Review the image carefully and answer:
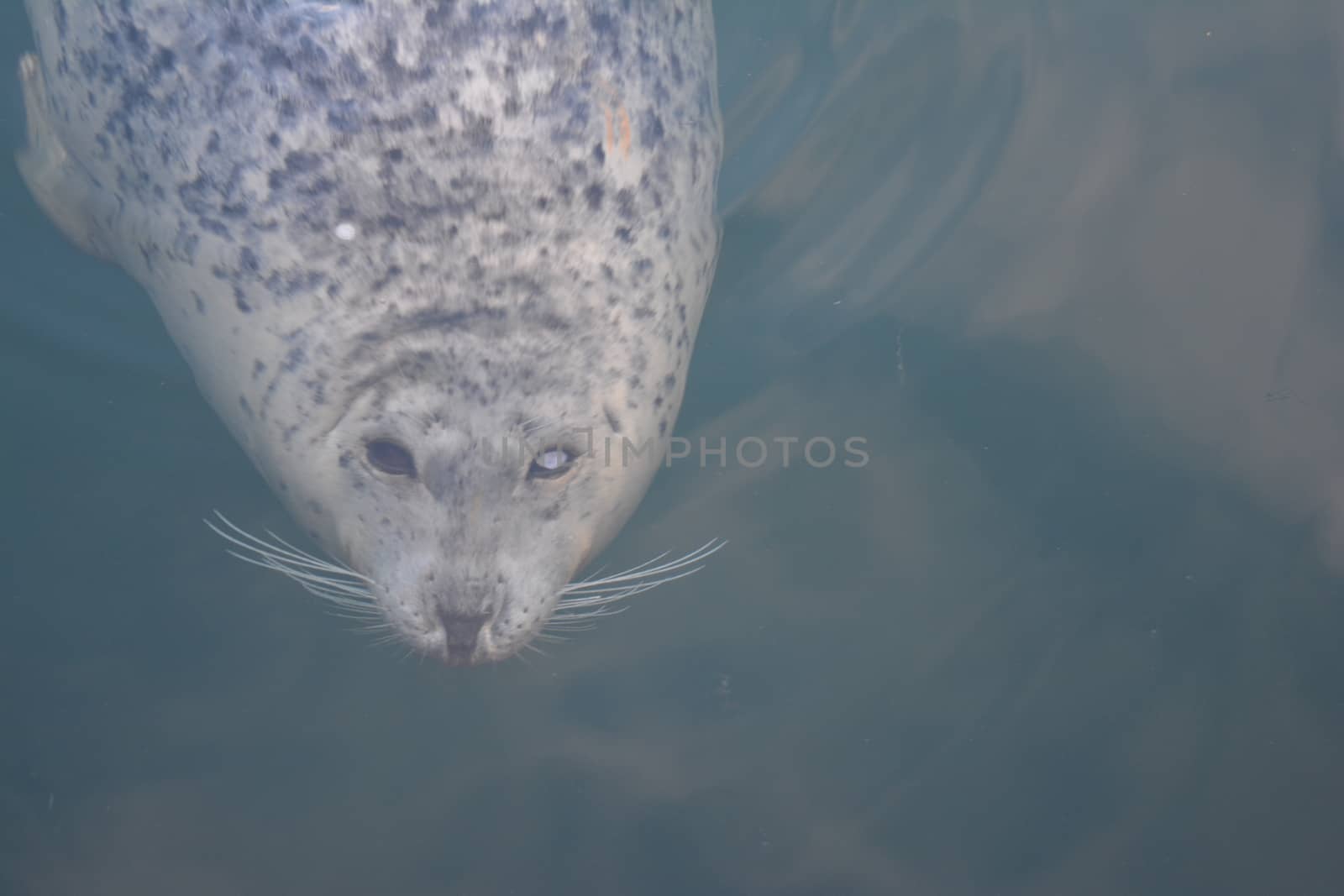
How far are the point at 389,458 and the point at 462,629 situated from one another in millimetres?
433

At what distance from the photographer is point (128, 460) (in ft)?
10.7

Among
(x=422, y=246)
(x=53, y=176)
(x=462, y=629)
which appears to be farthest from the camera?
(x=53, y=176)

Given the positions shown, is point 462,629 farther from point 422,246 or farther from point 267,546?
point 267,546

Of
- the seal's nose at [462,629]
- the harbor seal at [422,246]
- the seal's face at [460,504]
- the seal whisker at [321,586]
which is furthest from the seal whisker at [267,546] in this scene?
the seal's nose at [462,629]

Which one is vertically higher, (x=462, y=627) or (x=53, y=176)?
(x=53, y=176)

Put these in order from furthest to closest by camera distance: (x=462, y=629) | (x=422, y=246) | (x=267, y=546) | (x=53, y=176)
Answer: (x=267, y=546) → (x=53, y=176) → (x=462, y=629) → (x=422, y=246)

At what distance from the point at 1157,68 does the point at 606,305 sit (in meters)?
2.19

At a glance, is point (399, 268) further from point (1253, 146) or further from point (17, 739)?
point (1253, 146)

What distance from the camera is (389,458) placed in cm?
230

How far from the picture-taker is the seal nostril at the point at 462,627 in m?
2.28

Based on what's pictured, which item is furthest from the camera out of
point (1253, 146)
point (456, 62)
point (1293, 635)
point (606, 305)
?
point (1253, 146)

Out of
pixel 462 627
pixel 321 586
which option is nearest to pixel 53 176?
pixel 321 586

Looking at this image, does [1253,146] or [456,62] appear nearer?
[456,62]

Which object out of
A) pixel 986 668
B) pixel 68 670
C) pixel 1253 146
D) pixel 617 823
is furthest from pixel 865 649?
pixel 68 670
